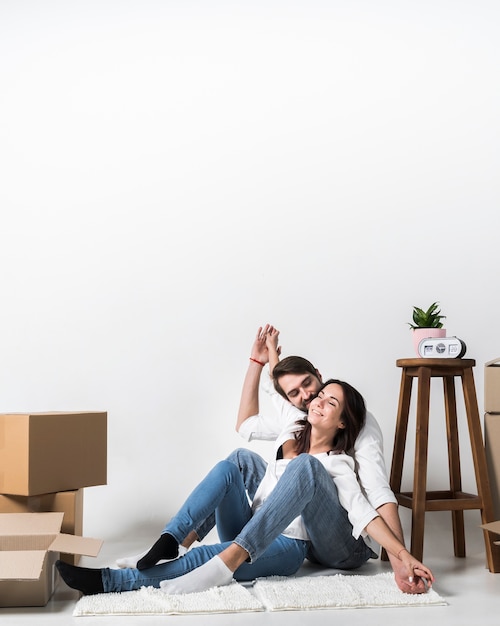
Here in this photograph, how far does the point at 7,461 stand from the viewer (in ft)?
7.56

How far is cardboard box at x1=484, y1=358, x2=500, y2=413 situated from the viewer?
249 cm

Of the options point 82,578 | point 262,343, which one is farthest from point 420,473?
point 82,578

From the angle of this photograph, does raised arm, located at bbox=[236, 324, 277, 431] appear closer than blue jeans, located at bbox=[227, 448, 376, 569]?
No

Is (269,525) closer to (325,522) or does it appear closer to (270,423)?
(325,522)

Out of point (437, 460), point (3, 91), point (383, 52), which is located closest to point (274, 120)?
point (383, 52)

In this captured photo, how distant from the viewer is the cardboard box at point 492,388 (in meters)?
2.49

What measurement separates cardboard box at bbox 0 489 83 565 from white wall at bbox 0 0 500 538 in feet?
1.95

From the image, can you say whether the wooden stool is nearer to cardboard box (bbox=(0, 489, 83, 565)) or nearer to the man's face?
the man's face

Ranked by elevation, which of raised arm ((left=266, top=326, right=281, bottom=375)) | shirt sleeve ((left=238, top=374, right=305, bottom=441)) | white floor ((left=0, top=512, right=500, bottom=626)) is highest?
raised arm ((left=266, top=326, right=281, bottom=375))

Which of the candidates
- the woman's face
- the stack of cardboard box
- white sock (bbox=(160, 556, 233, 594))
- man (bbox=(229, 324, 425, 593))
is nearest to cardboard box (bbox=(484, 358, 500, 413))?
man (bbox=(229, 324, 425, 593))

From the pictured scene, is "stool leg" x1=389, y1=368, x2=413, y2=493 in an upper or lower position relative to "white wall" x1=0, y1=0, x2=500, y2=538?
lower

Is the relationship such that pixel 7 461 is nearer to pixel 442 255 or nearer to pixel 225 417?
pixel 225 417

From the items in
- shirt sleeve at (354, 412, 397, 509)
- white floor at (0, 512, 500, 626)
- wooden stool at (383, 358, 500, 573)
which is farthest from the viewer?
wooden stool at (383, 358, 500, 573)

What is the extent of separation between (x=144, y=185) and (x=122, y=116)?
30 centimetres
